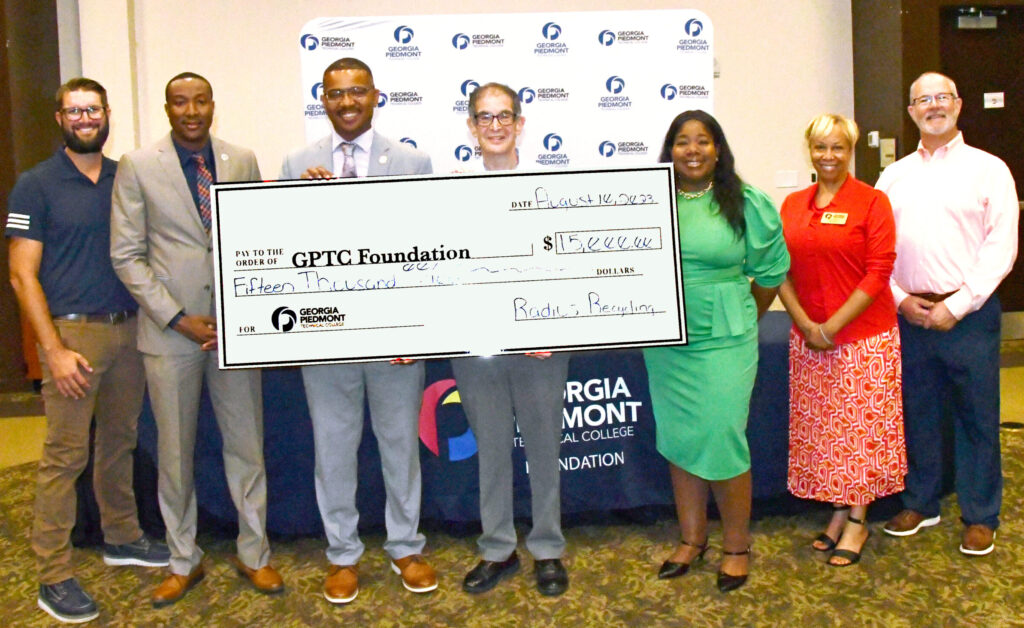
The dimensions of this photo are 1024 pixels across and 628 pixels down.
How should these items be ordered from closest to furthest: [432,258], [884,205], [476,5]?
[432,258] → [884,205] → [476,5]

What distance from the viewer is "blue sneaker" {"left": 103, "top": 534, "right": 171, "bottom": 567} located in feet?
9.47

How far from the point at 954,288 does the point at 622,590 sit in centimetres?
150

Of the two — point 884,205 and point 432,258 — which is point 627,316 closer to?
point 432,258

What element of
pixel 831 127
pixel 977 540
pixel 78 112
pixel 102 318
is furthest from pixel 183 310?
pixel 977 540

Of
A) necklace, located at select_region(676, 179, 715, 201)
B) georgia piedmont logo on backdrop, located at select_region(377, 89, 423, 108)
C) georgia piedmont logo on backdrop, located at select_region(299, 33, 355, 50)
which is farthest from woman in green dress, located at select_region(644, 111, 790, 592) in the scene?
georgia piedmont logo on backdrop, located at select_region(299, 33, 355, 50)

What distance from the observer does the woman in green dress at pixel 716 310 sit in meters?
2.46

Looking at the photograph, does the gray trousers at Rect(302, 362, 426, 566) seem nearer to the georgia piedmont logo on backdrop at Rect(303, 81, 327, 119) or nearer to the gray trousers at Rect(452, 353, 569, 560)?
the gray trousers at Rect(452, 353, 569, 560)

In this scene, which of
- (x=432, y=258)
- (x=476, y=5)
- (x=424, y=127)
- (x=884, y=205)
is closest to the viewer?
(x=432, y=258)

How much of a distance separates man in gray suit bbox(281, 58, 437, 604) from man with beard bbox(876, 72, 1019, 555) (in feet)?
5.51

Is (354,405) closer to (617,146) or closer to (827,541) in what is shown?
(827,541)

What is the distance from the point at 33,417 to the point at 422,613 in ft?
12.9

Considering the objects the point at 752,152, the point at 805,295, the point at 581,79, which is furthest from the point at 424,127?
the point at 805,295

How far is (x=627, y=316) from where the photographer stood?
2459 millimetres

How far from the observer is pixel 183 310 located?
247 cm
